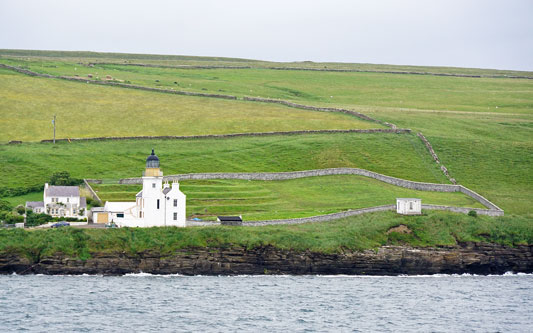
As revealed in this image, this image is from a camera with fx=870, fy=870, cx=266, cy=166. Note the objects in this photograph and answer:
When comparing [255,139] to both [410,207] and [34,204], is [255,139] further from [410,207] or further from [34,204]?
[34,204]

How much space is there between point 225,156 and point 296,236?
3649cm

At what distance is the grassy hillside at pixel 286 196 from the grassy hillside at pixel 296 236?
23.3 feet

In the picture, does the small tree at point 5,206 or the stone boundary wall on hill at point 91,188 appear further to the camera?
the stone boundary wall on hill at point 91,188

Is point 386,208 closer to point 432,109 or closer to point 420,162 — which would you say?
point 420,162

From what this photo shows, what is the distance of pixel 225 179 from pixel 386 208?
920 inches

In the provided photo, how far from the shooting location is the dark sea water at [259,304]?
6203cm

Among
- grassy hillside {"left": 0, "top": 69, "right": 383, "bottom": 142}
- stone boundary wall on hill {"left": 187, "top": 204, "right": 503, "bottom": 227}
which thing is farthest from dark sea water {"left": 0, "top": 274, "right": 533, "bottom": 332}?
grassy hillside {"left": 0, "top": 69, "right": 383, "bottom": 142}

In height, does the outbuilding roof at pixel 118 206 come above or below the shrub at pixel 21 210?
above

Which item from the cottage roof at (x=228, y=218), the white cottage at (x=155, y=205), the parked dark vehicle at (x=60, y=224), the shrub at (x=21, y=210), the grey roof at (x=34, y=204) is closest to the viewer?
the parked dark vehicle at (x=60, y=224)

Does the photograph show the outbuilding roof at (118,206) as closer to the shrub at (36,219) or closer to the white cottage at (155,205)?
the white cottage at (155,205)

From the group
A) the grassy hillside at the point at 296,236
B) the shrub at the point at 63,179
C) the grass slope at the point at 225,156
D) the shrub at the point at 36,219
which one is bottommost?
the grassy hillside at the point at 296,236

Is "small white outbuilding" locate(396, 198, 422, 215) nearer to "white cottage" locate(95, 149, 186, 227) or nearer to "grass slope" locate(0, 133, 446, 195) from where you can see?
"grass slope" locate(0, 133, 446, 195)

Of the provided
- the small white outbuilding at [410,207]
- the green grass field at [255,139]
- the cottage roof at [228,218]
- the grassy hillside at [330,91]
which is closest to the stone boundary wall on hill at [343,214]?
the cottage roof at [228,218]

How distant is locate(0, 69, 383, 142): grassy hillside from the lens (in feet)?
432
